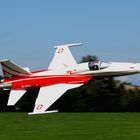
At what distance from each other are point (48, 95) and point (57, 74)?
259 cm

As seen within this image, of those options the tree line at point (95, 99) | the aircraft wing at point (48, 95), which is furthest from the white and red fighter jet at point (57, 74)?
the tree line at point (95, 99)

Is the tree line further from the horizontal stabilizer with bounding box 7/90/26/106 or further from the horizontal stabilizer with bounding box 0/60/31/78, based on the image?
the horizontal stabilizer with bounding box 7/90/26/106

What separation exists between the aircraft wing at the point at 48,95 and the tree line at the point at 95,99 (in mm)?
14718

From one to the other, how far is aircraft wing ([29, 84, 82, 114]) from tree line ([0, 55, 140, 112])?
1472 cm

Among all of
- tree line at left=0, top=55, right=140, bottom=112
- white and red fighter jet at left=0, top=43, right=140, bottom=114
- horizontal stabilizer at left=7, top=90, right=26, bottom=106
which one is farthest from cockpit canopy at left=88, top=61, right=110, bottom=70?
tree line at left=0, top=55, right=140, bottom=112

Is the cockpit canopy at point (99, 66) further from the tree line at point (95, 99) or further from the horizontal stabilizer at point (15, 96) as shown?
the tree line at point (95, 99)

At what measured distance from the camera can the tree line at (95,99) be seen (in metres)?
54.4

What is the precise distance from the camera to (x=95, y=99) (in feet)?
190

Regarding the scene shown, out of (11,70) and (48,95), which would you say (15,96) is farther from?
(48,95)

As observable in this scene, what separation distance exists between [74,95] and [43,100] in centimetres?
2166

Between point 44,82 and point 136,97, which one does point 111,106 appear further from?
point 44,82
